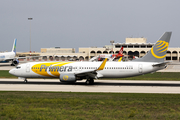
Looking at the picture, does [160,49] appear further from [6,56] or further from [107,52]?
[107,52]

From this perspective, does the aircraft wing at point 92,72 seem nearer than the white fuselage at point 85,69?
Yes

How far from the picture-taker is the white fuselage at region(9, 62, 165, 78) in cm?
3566

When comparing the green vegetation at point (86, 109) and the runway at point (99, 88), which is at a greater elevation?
the runway at point (99, 88)

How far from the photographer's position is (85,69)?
3650 cm

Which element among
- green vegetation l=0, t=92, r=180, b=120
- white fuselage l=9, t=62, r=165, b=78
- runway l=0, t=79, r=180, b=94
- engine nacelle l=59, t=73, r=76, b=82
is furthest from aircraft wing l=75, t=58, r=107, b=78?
green vegetation l=0, t=92, r=180, b=120

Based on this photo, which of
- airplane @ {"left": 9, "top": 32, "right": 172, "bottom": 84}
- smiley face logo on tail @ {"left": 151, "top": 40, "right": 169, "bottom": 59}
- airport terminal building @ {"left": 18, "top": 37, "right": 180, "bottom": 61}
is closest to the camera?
airplane @ {"left": 9, "top": 32, "right": 172, "bottom": 84}

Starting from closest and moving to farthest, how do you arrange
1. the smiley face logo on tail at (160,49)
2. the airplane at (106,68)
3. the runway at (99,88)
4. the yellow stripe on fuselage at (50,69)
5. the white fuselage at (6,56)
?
1. the runway at (99,88)
2. the airplane at (106,68)
3. the smiley face logo on tail at (160,49)
4. the yellow stripe on fuselage at (50,69)
5. the white fuselage at (6,56)

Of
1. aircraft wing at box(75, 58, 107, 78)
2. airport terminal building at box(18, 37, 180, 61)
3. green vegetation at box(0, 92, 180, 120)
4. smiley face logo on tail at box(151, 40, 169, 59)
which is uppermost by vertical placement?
airport terminal building at box(18, 37, 180, 61)

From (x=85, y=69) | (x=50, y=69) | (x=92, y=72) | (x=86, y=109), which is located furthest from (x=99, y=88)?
(x=86, y=109)

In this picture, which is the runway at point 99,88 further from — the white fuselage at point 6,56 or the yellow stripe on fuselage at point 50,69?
the white fuselage at point 6,56

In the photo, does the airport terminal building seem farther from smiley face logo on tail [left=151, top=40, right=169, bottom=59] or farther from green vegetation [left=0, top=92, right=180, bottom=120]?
green vegetation [left=0, top=92, right=180, bottom=120]

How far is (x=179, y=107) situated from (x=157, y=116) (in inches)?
144

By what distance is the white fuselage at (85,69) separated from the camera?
3566 cm

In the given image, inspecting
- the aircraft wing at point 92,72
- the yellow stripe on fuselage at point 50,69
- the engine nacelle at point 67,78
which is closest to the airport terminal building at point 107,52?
the yellow stripe on fuselage at point 50,69
